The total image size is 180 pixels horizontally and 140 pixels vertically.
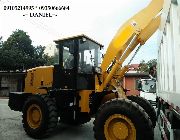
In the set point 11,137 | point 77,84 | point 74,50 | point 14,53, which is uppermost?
point 14,53

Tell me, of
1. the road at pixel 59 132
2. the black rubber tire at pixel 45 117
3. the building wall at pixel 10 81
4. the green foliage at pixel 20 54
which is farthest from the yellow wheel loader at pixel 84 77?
the green foliage at pixel 20 54

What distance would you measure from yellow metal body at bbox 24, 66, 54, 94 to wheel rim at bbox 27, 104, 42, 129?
0.84 metres

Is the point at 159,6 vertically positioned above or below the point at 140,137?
above

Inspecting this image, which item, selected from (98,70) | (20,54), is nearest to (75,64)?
(98,70)

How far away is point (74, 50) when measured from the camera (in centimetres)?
791

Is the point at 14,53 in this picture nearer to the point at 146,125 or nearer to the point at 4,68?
the point at 4,68

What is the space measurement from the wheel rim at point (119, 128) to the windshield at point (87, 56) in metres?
2.42

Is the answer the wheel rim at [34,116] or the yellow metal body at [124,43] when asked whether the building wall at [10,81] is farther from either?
the yellow metal body at [124,43]

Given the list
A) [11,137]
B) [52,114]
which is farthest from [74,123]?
[11,137]

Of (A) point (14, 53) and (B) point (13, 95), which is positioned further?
(A) point (14, 53)

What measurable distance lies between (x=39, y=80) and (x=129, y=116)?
4.36 metres

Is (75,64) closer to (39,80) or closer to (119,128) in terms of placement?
(39,80)

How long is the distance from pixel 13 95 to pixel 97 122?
4437 mm

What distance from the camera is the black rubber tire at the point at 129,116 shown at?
5469 millimetres
